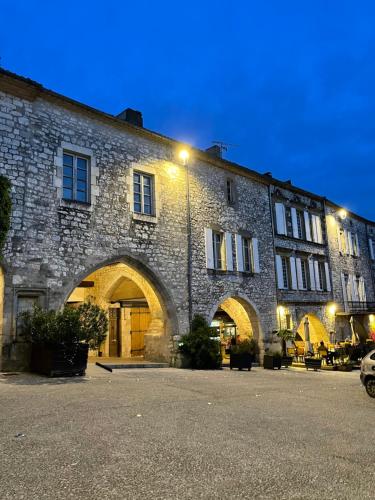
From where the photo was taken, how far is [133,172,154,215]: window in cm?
1312

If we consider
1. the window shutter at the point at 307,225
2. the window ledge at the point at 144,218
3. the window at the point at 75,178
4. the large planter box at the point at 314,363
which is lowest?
the large planter box at the point at 314,363

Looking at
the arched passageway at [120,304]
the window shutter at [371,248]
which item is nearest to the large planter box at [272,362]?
the arched passageway at [120,304]

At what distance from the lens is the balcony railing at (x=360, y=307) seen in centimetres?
2314

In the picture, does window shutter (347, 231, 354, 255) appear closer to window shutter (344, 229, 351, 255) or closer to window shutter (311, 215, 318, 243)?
window shutter (344, 229, 351, 255)

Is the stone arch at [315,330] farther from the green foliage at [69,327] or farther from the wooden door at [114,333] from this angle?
the green foliage at [69,327]

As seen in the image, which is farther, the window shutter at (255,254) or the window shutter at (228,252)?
the window shutter at (255,254)

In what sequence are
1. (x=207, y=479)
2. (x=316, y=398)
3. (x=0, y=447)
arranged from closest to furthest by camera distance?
1. (x=207, y=479)
2. (x=0, y=447)
3. (x=316, y=398)

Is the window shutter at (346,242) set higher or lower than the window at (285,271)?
higher

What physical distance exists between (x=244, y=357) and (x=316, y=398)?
18.9 feet

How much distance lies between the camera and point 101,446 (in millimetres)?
4102

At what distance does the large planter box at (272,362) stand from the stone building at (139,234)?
1.24 meters

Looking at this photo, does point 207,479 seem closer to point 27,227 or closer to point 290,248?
point 27,227

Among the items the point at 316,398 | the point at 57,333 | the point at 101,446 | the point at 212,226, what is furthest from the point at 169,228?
the point at 101,446

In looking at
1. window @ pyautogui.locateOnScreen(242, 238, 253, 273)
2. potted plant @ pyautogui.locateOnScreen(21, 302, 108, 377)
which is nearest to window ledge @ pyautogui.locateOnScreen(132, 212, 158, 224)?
potted plant @ pyautogui.locateOnScreen(21, 302, 108, 377)
